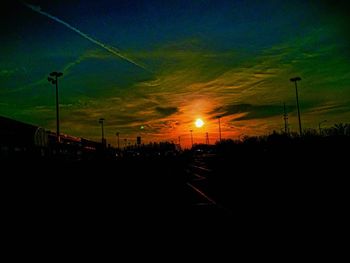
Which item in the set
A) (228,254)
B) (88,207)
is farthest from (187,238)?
(88,207)

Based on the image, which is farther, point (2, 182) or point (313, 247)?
point (2, 182)

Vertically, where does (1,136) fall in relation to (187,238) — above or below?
above

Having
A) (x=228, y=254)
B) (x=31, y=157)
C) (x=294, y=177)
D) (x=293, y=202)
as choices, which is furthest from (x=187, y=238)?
(x=31, y=157)

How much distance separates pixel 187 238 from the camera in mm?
6453

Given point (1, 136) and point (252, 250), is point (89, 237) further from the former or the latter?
point (1, 136)

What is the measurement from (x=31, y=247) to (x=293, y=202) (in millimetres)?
7230

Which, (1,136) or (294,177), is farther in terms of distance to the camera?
(1,136)

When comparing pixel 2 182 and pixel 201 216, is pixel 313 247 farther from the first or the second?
pixel 2 182

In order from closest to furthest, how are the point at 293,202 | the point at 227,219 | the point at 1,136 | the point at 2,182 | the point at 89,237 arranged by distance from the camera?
1. the point at 89,237
2. the point at 227,219
3. the point at 293,202
4. the point at 2,182
5. the point at 1,136

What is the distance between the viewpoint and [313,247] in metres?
5.33

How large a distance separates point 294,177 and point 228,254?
36.7 ft

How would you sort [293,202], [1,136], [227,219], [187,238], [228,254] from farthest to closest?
[1,136], [293,202], [227,219], [187,238], [228,254]

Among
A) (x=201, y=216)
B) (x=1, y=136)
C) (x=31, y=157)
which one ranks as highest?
(x=1, y=136)

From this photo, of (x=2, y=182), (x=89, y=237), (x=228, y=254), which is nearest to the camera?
(x=228, y=254)
